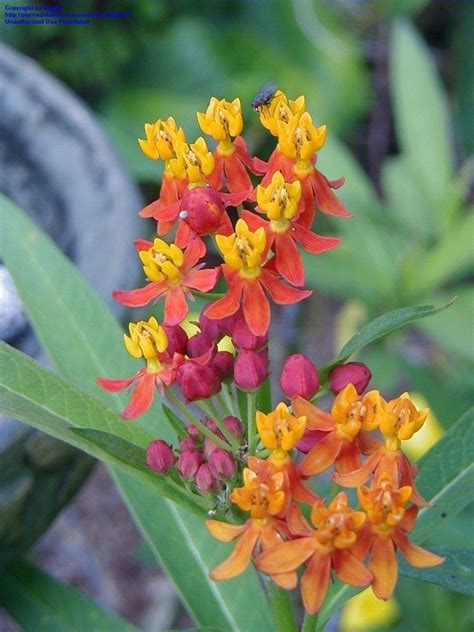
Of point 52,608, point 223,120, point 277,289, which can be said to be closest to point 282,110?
point 223,120

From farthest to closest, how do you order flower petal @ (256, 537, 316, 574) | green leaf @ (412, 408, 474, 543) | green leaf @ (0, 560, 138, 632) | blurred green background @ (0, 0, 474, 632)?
blurred green background @ (0, 0, 474, 632) → green leaf @ (0, 560, 138, 632) → green leaf @ (412, 408, 474, 543) → flower petal @ (256, 537, 316, 574)

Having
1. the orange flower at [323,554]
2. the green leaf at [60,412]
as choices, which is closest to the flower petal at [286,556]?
the orange flower at [323,554]

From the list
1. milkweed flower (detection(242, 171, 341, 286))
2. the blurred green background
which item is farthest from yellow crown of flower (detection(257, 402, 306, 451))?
the blurred green background

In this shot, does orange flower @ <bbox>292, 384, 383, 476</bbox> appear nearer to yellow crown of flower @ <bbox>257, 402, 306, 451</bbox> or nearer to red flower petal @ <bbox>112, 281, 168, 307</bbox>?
yellow crown of flower @ <bbox>257, 402, 306, 451</bbox>

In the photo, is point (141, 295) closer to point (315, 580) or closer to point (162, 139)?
point (162, 139)

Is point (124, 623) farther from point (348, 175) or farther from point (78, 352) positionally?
point (348, 175)
